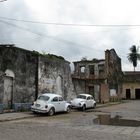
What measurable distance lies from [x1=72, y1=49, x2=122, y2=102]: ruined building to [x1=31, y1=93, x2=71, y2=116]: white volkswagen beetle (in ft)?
51.7

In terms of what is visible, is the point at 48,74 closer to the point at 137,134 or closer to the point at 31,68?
the point at 31,68

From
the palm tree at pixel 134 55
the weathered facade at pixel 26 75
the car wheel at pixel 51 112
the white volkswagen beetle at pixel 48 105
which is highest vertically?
the palm tree at pixel 134 55

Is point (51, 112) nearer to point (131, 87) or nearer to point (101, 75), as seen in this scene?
point (101, 75)

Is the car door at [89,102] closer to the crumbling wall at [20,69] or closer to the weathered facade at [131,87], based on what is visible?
the crumbling wall at [20,69]

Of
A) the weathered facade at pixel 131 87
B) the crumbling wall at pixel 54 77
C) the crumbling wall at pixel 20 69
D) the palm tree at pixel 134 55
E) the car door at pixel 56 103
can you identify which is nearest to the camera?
the crumbling wall at pixel 20 69

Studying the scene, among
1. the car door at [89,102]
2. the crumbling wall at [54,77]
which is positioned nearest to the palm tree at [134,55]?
the crumbling wall at [54,77]

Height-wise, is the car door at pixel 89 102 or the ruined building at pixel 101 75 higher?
the ruined building at pixel 101 75

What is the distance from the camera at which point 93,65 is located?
56.0 m

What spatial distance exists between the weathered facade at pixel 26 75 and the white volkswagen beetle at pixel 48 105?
2.10 metres

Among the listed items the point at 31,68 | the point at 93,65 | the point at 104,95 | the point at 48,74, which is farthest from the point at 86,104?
the point at 93,65

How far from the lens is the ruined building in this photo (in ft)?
153

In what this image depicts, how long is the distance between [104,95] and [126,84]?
27250mm

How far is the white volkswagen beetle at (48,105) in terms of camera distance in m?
24.1

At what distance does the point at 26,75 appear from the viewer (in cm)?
2717
